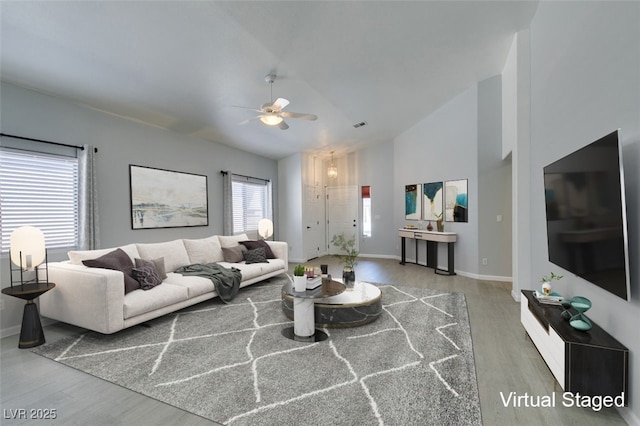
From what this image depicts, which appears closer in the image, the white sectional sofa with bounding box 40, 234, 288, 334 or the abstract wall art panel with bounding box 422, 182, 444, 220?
the white sectional sofa with bounding box 40, 234, 288, 334

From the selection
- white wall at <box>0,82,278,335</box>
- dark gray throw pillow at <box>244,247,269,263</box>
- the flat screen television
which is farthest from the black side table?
the flat screen television

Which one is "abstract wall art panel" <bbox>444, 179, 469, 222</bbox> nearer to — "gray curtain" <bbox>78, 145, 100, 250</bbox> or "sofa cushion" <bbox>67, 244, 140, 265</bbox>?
"sofa cushion" <bbox>67, 244, 140, 265</bbox>

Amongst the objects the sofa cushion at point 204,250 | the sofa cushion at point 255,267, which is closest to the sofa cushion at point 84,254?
the sofa cushion at point 204,250

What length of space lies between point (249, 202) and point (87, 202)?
3.45m

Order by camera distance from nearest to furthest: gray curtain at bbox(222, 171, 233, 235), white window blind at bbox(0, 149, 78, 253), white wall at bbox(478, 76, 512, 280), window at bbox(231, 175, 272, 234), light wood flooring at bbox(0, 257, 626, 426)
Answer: light wood flooring at bbox(0, 257, 626, 426), white window blind at bbox(0, 149, 78, 253), white wall at bbox(478, 76, 512, 280), gray curtain at bbox(222, 171, 233, 235), window at bbox(231, 175, 272, 234)

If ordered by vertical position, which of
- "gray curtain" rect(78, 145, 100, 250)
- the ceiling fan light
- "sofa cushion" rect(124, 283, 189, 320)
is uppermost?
the ceiling fan light

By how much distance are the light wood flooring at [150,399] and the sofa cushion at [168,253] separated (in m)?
1.14

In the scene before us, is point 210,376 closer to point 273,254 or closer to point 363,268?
point 273,254

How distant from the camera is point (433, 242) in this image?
20.9 ft

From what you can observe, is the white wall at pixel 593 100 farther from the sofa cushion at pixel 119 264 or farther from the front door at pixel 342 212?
the front door at pixel 342 212

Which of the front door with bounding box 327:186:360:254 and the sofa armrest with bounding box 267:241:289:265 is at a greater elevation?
the front door with bounding box 327:186:360:254

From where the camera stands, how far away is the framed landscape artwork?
4.53 m

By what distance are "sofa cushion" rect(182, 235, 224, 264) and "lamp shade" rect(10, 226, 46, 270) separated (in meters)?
1.88

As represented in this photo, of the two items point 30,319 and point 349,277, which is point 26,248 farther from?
A: point 349,277
